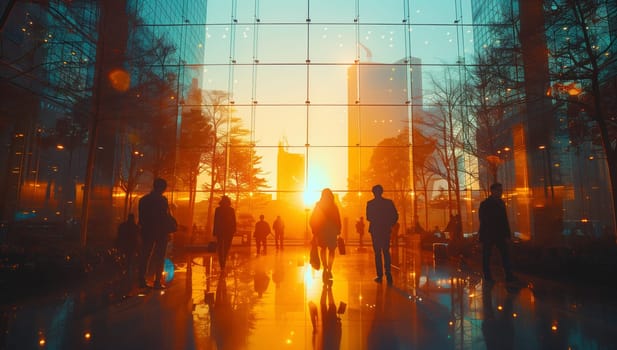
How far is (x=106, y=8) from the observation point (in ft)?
34.2

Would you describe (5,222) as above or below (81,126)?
below

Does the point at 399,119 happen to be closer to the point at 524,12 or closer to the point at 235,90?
the point at 235,90

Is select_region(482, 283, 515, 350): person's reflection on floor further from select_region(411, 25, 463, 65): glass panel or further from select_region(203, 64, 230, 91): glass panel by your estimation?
select_region(203, 64, 230, 91): glass panel

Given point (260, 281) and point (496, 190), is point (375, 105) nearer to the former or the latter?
point (496, 190)

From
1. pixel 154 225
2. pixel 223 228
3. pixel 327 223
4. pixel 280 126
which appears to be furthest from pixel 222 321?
pixel 280 126

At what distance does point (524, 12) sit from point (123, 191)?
13.8 m

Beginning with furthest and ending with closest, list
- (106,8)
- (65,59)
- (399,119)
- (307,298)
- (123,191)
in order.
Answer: (399,119), (123,191), (106,8), (65,59), (307,298)

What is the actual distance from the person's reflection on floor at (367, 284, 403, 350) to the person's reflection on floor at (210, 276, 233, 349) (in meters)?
1.22

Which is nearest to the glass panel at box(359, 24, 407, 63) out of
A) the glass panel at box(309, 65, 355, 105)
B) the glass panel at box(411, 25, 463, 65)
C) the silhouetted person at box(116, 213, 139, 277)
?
the glass panel at box(411, 25, 463, 65)

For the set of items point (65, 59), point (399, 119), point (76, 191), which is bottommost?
point (76, 191)

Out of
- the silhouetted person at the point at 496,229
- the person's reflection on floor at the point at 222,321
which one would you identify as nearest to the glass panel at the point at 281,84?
the silhouetted person at the point at 496,229

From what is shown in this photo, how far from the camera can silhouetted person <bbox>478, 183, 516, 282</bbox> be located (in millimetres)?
6734

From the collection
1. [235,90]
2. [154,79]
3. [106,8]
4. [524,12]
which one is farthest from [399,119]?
[106,8]

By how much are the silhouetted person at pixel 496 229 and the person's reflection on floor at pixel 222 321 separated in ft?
15.0
